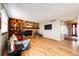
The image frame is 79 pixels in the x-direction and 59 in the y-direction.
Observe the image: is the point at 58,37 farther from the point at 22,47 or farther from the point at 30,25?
the point at 22,47

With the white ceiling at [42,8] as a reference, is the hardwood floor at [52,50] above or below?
below

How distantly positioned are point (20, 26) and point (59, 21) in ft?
11.0

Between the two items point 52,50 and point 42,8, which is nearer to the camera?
point 42,8

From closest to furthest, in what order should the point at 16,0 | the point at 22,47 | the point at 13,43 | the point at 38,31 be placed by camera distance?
the point at 16,0, the point at 13,43, the point at 22,47, the point at 38,31

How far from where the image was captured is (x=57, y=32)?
834 centimetres

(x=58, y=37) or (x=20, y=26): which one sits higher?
(x=20, y=26)

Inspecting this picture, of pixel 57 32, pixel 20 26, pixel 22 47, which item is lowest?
pixel 22 47

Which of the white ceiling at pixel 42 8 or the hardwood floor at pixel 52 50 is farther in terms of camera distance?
the white ceiling at pixel 42 8

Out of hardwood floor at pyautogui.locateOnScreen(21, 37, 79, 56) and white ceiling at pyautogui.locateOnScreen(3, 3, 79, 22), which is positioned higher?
white ceiling at pyautogui.locateOnScreen(3, 3, 79, 22)

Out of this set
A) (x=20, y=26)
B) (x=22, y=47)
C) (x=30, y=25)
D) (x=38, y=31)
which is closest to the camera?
(x=22, y=47)

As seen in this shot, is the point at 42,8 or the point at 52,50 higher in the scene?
the point at 42,8

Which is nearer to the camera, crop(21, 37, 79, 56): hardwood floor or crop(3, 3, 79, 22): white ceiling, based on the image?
crop(21, 37, 79, 56): hardwood floor

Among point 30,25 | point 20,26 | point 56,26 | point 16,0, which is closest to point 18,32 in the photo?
point 20,26

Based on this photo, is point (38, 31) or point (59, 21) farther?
point (38, 31)
